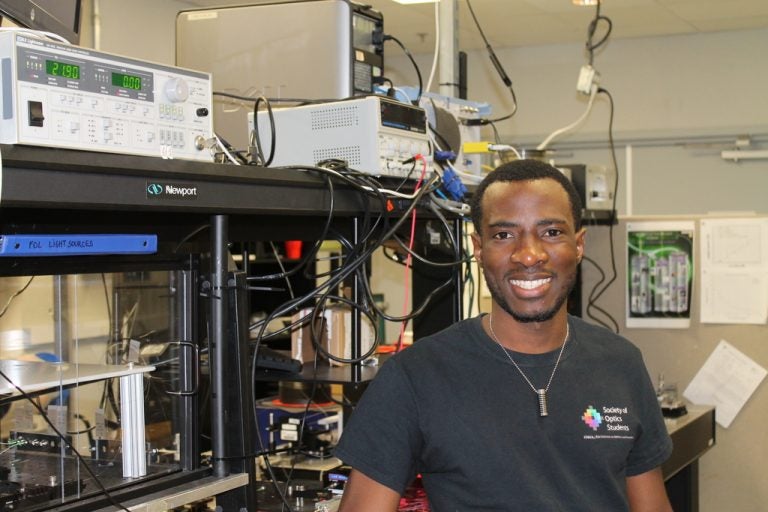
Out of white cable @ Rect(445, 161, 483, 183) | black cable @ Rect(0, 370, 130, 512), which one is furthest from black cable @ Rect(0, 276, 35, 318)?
white cable @ Rect(445, 161, 483, 183)

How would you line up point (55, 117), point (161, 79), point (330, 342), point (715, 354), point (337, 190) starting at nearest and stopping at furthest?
point (55, 117) → point (161, 79) → point (337, 190) → point (330, 342) → point (715, 354)

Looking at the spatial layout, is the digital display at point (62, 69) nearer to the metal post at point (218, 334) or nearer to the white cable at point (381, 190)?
the metal post at point (218, 334)

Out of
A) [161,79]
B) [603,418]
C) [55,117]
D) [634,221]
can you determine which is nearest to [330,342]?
[603,418]

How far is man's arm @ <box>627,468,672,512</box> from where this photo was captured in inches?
62.9

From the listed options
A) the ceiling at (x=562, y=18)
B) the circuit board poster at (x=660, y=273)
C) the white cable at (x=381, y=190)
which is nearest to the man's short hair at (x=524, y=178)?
the white cable at (x=381, y=190)

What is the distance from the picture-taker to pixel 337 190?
159cm

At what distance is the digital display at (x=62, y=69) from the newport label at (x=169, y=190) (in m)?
0.16

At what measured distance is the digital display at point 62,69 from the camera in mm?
1124

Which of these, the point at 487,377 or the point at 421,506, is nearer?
the point at 487,377

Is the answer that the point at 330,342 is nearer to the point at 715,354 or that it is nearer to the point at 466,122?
the point at 466,122

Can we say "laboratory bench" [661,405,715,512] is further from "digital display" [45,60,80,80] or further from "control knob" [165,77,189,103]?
"digital display" [45,60,80,80]

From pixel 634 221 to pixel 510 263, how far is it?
1.79 metres

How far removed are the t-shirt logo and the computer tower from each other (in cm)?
85

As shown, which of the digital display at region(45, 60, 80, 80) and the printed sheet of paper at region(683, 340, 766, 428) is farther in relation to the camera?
the printed sheet of paper at region(683, 340, 766, 428)
